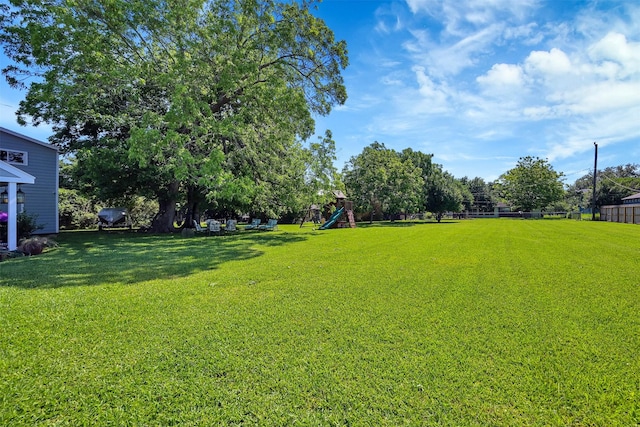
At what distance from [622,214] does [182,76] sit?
36.6m

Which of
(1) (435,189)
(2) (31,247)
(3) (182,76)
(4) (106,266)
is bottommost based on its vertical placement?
(4) (106,266)

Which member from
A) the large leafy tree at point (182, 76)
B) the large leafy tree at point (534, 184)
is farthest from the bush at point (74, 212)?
the large leafy tree at point (534, 184)

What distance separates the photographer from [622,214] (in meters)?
27.3

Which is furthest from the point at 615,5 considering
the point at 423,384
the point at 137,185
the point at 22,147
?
the point at 22,147

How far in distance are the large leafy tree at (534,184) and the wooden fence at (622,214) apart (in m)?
16.6

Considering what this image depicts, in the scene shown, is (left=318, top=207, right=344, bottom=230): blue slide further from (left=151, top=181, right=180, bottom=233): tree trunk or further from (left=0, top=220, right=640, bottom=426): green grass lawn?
(left=0, top=220, right=640, bottom=426): green grass lawn

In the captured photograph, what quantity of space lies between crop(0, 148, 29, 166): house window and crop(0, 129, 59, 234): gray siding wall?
137 mm

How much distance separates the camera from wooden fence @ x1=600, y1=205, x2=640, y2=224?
25406mm

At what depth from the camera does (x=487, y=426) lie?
6.33 ft

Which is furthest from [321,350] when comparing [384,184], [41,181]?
[384,184]

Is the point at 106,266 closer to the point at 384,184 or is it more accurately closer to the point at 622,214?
the point at 384,184

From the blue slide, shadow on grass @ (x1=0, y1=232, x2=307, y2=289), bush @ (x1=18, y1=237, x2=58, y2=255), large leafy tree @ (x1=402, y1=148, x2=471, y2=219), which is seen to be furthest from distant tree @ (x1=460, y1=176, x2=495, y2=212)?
bush @ (x1=18, y1=237, x2=58, y2=255)

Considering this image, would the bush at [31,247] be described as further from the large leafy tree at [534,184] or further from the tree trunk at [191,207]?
the large leafy tree at [534,184]

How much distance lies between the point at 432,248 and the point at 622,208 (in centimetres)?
2897
